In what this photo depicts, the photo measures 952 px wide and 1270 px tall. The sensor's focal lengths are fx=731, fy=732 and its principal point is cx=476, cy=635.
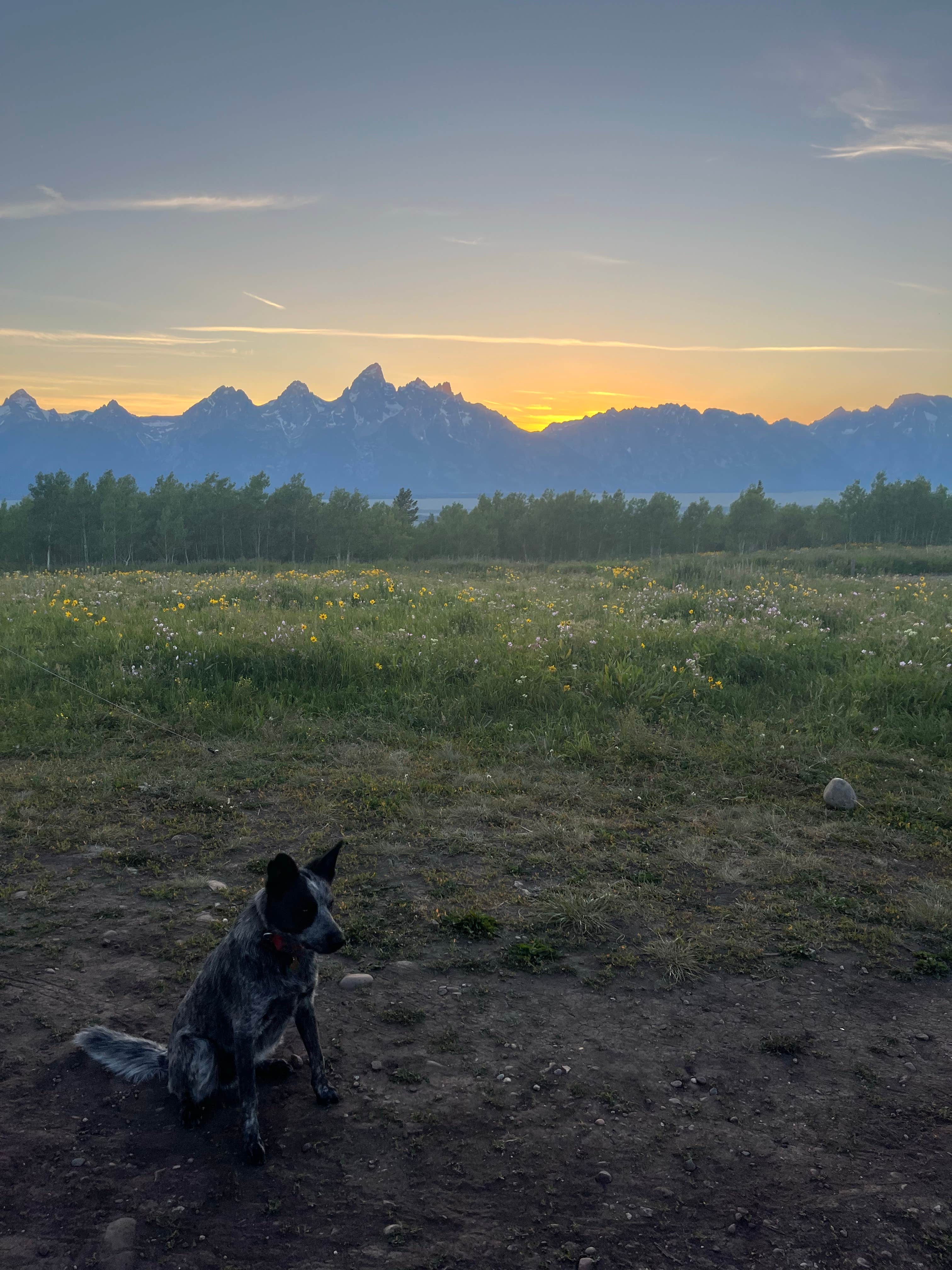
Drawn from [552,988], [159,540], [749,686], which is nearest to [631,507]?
[159,540]

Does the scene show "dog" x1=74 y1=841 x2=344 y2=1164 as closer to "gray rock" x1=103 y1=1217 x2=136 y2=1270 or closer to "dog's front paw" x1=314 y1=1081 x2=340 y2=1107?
"dog's front paw" x1=314 y1=1081 x2=340 y2=1107

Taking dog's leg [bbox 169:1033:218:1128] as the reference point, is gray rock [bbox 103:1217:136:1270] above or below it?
below

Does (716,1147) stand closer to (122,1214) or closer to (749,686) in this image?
(122,1214)

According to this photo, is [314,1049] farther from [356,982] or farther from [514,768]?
[514,768]

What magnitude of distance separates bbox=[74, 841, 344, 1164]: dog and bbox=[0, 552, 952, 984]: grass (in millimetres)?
1265

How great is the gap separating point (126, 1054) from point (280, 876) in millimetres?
1589

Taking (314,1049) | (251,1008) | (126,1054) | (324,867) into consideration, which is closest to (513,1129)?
(314,1049)

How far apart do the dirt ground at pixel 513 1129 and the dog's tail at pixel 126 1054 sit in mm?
92

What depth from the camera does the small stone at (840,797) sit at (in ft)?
24.6

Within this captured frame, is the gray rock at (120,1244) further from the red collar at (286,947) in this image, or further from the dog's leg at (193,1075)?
the red collar at (286,947)

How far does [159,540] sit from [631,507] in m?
58.1

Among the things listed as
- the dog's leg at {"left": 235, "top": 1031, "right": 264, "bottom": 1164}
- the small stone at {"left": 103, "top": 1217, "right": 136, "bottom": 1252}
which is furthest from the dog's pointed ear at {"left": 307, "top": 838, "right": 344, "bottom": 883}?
the small stone at {"left": 103, "top": 1217, "right": 136, "bottom": 1252}

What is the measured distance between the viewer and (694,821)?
23.6 feet

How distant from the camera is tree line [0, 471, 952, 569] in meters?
77.7
